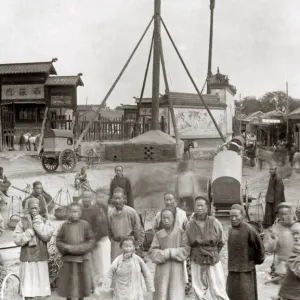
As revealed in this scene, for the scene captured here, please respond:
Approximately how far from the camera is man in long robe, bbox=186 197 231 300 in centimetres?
614

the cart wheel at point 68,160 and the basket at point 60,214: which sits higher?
the cart wheel at point 68,160

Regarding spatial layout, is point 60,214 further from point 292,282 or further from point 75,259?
point 292,282

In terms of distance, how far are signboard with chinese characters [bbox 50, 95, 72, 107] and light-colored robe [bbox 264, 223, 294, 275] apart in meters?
19.7

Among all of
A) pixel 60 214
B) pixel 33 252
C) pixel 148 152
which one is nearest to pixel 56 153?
pixel 148 152

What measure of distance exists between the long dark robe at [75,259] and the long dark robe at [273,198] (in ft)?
20.3

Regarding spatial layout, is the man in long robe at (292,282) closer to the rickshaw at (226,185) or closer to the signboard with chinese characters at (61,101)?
the rickshaw at (226,185)

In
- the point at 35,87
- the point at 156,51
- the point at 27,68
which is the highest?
the point at 27,68

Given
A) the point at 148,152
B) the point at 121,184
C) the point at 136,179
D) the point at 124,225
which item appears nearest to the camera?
the point at 124,225

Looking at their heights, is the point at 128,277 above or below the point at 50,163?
below

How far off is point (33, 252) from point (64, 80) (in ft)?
63.4

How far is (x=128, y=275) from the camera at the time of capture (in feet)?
19.2

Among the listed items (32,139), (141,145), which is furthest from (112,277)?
(32,139)

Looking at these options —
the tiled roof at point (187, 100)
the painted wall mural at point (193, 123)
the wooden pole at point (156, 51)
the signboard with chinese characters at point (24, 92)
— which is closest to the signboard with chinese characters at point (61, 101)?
the signboard with chinese characters at point (24, 92)

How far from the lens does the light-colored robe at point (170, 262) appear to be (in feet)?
20.4
